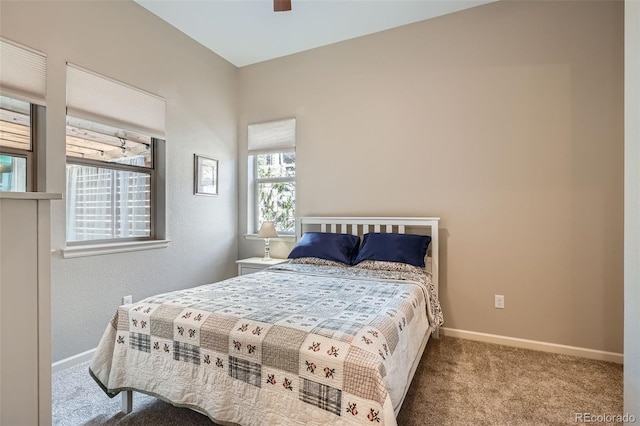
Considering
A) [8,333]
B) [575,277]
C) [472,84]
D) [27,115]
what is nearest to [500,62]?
[472,84]

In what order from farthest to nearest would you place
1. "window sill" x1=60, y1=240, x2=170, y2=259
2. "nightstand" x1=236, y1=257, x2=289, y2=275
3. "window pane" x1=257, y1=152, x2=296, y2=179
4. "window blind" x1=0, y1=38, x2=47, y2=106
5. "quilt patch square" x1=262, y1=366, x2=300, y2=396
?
"window pane" x1=257, y1=152, x2=296, y2=179
"nightstand" x1=236, y1=257, x2=289, y2=275
"window sill" x1=60, y1=240, x2=170, y2=259
"window blind" x1=0, y1=38, x2=47, y2=106
"quilt patch square" x1=262, y1=366, x2=300, y2=396

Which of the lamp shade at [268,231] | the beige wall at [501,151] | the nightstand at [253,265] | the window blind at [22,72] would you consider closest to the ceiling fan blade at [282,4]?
the beige wall at [501,151]

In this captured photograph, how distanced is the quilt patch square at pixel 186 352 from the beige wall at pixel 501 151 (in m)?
2.12

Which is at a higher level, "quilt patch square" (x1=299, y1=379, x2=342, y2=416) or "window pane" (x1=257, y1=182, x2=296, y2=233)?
"window pane" (x1=257, y1=182, x2=296, y2=233)

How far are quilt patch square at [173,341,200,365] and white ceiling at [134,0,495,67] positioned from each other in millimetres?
2743

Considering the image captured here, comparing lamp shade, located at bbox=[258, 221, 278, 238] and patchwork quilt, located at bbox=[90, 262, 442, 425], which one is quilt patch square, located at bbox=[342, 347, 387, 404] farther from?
lamp shade, located at bbox=[258, 221, 278, 238]

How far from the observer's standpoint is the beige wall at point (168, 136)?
2.20 metres

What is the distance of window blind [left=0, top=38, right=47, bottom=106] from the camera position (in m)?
1.96

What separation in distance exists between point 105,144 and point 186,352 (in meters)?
2.06

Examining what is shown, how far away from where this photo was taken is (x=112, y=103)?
2562 millimetres

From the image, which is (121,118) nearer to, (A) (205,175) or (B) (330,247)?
(A) (205,175)

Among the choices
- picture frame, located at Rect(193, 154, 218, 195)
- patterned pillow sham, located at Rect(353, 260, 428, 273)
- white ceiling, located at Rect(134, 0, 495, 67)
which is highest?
white ceiling, located at Rect(134, 0, 495, 67)

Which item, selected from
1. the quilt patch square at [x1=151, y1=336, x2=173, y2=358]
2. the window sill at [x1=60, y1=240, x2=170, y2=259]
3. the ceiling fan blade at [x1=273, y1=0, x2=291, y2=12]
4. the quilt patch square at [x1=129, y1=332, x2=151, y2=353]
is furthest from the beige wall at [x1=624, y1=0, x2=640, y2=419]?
the window sill at [x1=60, y1=240, x2=170, y2=259]

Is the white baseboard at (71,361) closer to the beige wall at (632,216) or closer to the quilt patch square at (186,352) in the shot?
the quilt patch square at (186,352)
